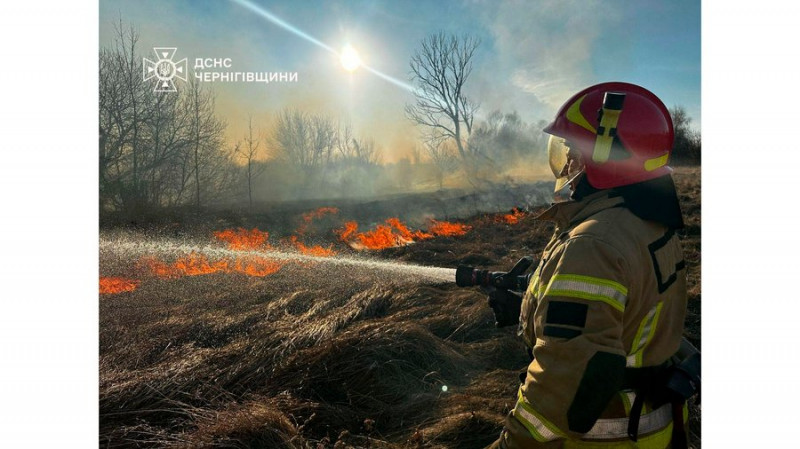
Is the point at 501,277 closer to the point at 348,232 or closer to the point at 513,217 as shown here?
the point at 513,217

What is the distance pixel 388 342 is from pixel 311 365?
0.70 meters

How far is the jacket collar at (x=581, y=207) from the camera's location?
1.66m

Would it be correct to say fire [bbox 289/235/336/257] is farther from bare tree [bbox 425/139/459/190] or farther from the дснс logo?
the дснс logo

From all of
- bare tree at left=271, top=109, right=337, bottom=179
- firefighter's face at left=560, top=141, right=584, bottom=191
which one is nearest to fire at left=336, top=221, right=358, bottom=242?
bare tree at left=271, top=109, right=337, bottom=179

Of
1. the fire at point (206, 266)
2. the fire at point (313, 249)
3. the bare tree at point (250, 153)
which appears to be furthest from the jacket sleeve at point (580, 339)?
the fire at point (313, 249)

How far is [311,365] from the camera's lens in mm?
4363

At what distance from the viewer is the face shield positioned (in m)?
1.86

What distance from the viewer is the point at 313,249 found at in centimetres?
898

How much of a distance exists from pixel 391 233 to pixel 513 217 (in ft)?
7.14

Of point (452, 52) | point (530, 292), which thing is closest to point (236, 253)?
point (452, 52)

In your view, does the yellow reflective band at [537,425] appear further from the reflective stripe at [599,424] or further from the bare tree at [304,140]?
the bare tree at [304,140]

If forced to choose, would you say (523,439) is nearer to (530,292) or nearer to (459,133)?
(530,292)

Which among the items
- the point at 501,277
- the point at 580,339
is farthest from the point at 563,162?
the point at 580,339

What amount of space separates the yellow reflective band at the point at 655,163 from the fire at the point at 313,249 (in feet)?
24.0
